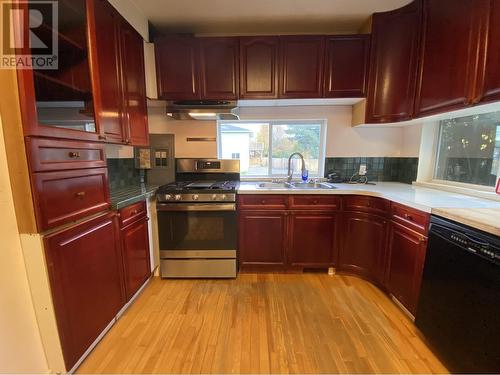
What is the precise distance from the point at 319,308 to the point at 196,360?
3.29ft

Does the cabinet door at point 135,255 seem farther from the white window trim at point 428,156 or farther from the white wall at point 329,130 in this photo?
the white window trim at point 428,156

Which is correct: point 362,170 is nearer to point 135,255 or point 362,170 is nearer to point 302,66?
point 302,66

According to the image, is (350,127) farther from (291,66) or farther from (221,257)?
(221,257)

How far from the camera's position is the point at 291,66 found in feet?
7.30

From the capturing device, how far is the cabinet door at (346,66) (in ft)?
7.07

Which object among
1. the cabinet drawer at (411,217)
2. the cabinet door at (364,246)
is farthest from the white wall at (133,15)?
the cabinet drawer at (411,217)

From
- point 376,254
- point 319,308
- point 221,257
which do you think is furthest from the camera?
point 221,257

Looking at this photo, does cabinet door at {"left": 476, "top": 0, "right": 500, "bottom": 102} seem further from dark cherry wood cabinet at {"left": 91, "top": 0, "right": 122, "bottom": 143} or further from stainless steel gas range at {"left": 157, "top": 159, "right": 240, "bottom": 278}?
dark cherry wood cabinet at {"left": 91, "top": 0, "right": 122, "bottom": 143}

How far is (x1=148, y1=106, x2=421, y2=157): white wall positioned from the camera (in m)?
2.64

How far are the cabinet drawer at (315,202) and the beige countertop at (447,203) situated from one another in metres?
0.06

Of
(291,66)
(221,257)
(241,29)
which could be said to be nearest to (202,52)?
(241,29)

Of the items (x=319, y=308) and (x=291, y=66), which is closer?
(x=319, y=308)

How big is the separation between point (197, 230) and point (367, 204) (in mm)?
1628

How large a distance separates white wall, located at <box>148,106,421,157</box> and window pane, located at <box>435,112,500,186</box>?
0.44m
